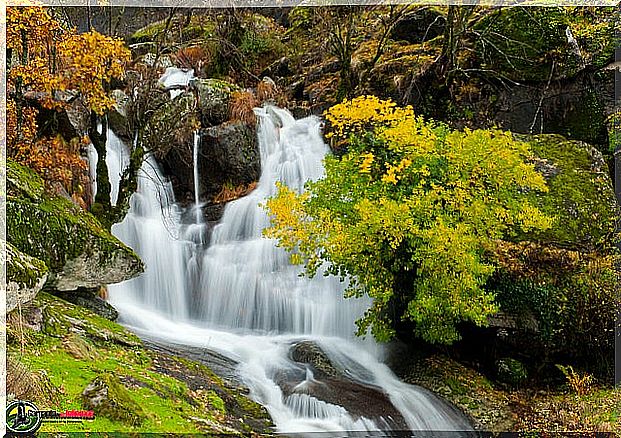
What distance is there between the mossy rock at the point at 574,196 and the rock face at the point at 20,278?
678 cm

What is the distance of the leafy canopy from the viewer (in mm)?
7387

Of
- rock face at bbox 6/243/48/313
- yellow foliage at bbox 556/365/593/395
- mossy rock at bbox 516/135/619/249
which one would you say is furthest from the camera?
mossy rock at bbox 516/135/619/249

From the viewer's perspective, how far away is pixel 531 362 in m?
8.48

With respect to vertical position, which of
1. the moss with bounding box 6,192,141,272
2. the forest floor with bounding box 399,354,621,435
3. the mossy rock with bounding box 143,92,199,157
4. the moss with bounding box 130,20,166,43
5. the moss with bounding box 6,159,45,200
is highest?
the moss with bounding box 130,20,166,43

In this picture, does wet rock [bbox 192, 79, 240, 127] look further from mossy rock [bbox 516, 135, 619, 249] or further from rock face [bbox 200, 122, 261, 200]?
mossy rock [bbox 516, 135, 619, 249]

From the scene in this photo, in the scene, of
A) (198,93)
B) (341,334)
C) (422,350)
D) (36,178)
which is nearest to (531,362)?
(422,350)

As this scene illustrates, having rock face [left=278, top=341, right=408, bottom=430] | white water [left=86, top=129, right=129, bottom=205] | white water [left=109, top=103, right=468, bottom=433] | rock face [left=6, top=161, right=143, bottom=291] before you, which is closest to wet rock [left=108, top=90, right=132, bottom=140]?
white water [left=86, top=129, right=129, bottom=205]

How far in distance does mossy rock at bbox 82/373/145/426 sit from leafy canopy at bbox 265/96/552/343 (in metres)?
3.17

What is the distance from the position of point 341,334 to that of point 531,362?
2.96m

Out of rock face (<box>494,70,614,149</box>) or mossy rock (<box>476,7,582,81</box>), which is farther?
mossy rock (<box>476,7,582,81</box>)

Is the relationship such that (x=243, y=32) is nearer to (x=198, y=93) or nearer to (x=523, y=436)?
(x=198, y=93)

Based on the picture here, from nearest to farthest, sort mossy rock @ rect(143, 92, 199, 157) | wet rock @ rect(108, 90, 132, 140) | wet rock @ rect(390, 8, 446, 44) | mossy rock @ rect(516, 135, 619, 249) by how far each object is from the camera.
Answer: mossy rock @ rect(516, 135, 619, 249) < mossy rock @ rect(143, 92, 199, 157) < wet rock @ rect(108, 90, 132, 140) < wet rock @ rect(390, 8, 446, 44)

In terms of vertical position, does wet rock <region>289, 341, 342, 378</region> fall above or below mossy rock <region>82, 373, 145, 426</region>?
below

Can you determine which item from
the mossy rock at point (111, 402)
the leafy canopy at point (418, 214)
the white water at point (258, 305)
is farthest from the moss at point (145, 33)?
the mossy rock at point (111, 402)
